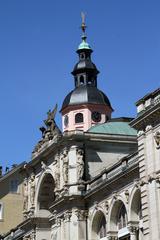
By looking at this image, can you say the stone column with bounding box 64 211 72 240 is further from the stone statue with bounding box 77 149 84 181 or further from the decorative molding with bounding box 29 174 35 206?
the decorative molding with bounding box 29 174 35 206

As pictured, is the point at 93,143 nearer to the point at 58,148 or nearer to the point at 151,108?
the point at 58,148

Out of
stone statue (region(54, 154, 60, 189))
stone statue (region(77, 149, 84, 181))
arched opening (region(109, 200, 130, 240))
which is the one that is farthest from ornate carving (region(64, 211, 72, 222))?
arched opening (region(109, 200, 130, 240))

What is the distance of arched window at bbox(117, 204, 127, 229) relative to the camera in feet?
192

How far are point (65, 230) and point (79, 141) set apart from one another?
8.42 metres

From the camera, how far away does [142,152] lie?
50.8 meters

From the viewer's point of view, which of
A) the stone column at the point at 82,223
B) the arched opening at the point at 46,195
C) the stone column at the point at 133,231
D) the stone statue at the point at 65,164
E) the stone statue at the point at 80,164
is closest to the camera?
the stone column at the point at 133,231

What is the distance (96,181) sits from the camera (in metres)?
63.5

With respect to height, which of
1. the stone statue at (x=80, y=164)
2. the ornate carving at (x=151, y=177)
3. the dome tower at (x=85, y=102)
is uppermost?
the dome tower at (x=85, y=102)

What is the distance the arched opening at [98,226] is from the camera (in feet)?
205

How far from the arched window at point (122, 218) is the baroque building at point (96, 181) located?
4 cm

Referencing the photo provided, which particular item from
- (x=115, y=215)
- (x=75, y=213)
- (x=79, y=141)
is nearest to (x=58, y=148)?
(x=79, y=141)

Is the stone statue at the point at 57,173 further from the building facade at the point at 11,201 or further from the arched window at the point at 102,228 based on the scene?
the building facade at the point at 11,201

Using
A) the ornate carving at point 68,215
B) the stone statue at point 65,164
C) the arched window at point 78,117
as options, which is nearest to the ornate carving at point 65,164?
the stone statue at point 65,164

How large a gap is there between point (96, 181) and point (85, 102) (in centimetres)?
3116
